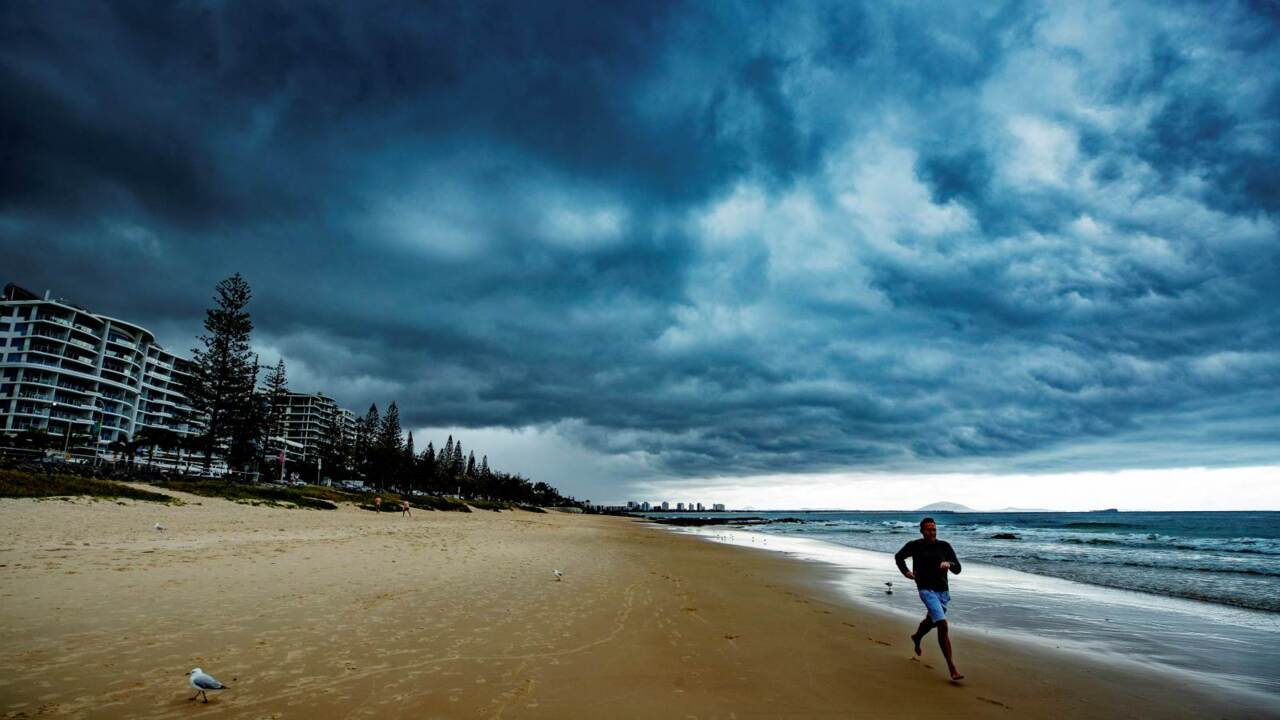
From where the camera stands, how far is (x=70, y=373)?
308ft

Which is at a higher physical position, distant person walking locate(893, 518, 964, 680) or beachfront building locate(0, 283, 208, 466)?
beachfront building locate(0, 283, 208, 466)

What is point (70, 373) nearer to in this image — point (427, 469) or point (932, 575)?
point (427, 469)

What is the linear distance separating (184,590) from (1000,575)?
29111 millimetres

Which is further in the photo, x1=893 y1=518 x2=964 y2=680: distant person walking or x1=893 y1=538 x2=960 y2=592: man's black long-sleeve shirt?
x1=893 y1=538 x2=960 y2=592: man's black long-sleeve shirt

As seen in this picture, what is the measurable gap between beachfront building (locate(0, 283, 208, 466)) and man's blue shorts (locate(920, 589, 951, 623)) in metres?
112

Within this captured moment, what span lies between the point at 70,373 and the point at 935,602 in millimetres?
129791

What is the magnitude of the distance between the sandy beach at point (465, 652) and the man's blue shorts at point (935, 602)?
0.92 m

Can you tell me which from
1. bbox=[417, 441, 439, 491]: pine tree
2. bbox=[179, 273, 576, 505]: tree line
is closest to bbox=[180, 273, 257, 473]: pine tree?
bbox=[179, 273, 576, 505]: tree line

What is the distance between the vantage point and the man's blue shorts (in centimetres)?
884

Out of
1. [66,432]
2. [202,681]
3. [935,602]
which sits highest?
[66,432]

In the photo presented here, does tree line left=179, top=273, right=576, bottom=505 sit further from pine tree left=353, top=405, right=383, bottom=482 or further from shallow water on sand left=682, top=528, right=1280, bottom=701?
shallow water on sand left=682, top=528, right=1280, bottom=701

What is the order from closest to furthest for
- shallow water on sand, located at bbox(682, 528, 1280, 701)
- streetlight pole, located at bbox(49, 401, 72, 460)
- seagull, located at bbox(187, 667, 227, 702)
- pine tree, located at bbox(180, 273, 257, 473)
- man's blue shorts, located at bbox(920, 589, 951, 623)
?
seagull, located at bbox(187, 667, 227, 702)
man's blue shorts, located at bbox(920, 589, 951, 623)
shallow water on sand, located at bbox(682, 528, 1280, 701)
pine tree, located at bbox(180, 273, 257, 473)
streetlight pole, located at bbox(49, 401, 72, 460)

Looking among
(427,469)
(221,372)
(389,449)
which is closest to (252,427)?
(221,372)

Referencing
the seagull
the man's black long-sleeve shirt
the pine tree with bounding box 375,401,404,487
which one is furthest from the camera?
the pine tree with bounding box 375,401,404,487
